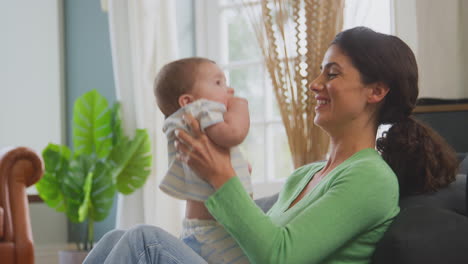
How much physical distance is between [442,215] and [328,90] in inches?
16.4

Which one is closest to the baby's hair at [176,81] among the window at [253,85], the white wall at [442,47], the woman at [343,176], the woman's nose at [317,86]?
the woman at [343,176]

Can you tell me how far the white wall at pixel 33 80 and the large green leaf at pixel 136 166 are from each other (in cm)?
121

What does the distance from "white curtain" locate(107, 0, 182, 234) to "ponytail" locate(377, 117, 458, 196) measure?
96.6 inches

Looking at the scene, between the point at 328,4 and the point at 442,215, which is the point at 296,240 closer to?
the point at 442,215

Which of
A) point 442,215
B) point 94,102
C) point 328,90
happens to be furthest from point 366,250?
point 94,102

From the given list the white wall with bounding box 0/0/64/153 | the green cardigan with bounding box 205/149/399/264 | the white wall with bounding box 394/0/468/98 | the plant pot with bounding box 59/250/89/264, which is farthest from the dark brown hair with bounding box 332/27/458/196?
the white wall with bounding box 0/0/64/153

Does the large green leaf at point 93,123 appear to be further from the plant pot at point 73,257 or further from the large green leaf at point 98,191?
the plant pot at point 73,257

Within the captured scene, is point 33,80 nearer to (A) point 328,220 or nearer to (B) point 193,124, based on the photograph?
(B) point 193,124

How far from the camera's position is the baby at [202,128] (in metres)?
1.44

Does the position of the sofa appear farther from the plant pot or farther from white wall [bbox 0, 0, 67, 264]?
white wall [bbox 0, 0, 67, 264]

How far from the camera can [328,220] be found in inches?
51.4

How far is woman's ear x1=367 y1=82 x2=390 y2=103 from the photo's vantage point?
1517 mm

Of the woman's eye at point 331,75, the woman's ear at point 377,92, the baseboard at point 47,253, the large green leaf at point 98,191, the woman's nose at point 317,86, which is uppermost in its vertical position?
the woman's eye at point 331,75

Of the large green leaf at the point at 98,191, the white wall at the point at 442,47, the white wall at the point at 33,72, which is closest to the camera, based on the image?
the white wall at the point at 442,47
